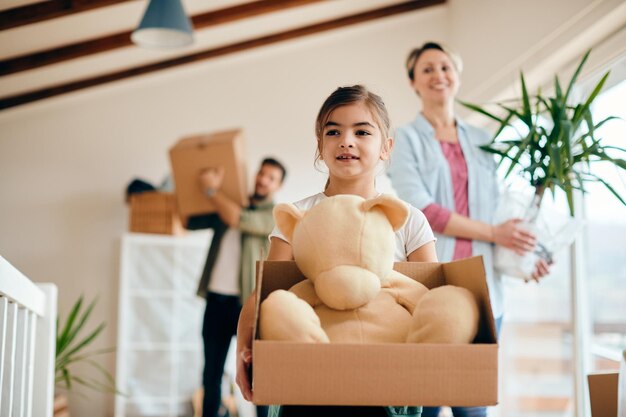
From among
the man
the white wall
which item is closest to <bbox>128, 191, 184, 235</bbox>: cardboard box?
the white wall

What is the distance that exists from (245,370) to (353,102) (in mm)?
522

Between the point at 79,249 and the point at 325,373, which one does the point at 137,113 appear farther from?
the point at 325,373

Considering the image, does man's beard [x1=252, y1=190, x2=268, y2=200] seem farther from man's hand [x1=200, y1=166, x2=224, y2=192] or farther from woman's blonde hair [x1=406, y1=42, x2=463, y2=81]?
woman's blonde hair [x1=406, y1=42, x2=463, y2=81]

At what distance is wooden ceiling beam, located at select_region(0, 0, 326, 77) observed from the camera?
13.6ft

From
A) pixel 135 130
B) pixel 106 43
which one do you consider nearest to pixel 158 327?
pixel 135 130

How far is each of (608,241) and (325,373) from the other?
2274mm

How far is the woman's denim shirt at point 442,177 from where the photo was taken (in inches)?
75.5

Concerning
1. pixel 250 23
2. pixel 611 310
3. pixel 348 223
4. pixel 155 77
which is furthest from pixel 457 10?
pixel 348 223

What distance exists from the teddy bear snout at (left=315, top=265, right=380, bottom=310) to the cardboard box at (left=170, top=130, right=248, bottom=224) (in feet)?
7.97

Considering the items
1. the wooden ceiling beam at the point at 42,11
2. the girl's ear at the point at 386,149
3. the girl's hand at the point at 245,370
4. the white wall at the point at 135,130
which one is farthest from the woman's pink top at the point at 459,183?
the white wall at the point at 135,130

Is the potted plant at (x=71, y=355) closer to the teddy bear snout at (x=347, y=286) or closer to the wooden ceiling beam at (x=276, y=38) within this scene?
the wooden ceiling beam at (x=276, y=38)

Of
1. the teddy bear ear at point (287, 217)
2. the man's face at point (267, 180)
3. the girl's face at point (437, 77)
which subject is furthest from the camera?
the man's face at point (267, 180)

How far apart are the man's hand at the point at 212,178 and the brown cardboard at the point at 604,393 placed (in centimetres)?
211

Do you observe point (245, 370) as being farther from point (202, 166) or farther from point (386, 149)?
point (202, 166)
